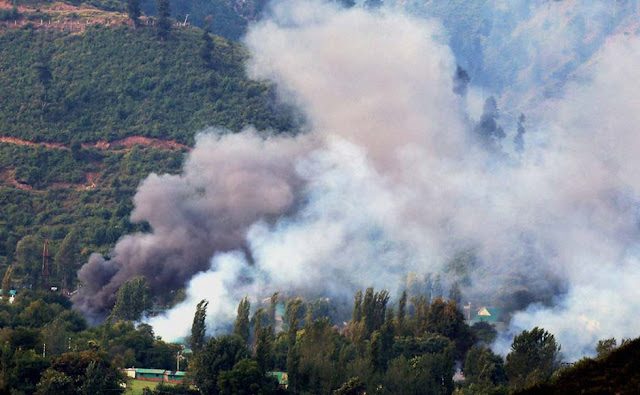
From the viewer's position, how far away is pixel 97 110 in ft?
468

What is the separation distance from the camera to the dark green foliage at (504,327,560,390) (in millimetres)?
77312

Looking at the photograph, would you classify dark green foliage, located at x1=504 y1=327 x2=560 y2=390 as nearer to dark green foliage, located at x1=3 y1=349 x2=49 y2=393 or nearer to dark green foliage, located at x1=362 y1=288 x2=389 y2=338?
dark green foliage, located at x1=362 y1=288 x2=389 y2=338

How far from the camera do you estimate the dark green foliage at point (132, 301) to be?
98.5m

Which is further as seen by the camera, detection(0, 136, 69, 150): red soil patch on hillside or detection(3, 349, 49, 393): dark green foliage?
detection(0, 136, 69, 150): red soil patch on hillside

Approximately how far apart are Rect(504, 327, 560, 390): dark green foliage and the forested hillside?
164ft

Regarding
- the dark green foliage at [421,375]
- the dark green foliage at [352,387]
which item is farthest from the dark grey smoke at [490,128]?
the dark green foliage at [352,387]

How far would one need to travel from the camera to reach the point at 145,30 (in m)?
154

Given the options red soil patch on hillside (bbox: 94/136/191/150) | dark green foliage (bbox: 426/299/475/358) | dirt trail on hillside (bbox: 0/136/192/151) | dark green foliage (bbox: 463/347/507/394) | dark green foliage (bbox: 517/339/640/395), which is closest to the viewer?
dark green foliage (bbox: 517/339/640/395)

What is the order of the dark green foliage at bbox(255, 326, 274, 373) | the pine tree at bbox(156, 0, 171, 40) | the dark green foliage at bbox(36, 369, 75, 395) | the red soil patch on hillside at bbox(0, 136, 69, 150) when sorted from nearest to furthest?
the dark green foliage at bbox(36, 369, 75, 395) < the dark green foliage at bbox(255, 326, 274, 373) < the red soil patch on hillside at bbox(0, 136, 69, 150) < the pine tree at bbox(156, 0, 171, 40)

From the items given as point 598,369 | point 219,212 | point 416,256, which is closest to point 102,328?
point 219,212

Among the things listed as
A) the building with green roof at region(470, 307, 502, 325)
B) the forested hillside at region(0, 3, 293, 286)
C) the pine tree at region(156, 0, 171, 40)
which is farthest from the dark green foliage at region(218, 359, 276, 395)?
the pine tree at region(156, 0, 171, 40)

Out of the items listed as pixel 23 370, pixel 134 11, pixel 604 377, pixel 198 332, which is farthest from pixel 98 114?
pixel 604 377

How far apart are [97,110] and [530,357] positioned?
3023 inches

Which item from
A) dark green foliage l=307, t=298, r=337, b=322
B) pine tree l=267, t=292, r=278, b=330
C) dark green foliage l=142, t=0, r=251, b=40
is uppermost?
dark green foliage l=142, t=0, r=251, b=40
